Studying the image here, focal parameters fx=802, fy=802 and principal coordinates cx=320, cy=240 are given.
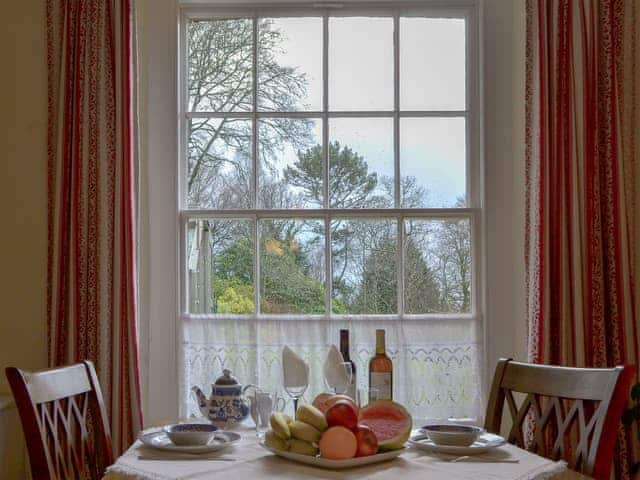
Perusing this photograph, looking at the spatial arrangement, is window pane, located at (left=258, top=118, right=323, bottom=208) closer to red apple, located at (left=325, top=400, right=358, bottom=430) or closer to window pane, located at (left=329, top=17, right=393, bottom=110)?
window pane, located at (left=329, top=17, right=393, bottom=110)

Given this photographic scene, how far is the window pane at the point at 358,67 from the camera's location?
10.4ft

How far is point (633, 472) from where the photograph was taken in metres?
2.73

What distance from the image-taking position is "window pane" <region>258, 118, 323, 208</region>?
315 cm

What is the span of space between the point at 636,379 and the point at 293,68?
174cm

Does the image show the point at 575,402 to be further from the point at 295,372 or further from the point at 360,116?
the point at 360,116

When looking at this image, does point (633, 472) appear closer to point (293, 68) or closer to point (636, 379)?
point (636, 379)

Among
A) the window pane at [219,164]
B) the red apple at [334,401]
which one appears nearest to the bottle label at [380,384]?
the red apple at [334,401]

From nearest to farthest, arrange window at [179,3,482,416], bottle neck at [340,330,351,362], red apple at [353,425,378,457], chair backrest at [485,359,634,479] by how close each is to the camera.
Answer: red apple at [353,425,378,457] < chair backrest at [485,359,634,479] < bottle neck at [340,330,351,362] < window at [179,3,482,416]

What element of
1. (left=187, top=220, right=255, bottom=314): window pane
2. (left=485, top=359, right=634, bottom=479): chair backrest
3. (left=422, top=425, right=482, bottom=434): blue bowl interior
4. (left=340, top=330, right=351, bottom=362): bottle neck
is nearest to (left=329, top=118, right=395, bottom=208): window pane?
(left=187, top=220, right=255, bottom=314): window pane

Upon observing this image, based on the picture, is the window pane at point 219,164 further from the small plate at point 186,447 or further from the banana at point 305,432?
the banana at point 305,432

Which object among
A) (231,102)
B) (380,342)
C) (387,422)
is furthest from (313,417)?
(231,102)

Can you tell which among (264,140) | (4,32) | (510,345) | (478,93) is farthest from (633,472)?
(4,32)

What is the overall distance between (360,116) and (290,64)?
0.35 metres

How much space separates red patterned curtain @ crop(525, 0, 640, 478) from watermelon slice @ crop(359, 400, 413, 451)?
1034 millimetres
